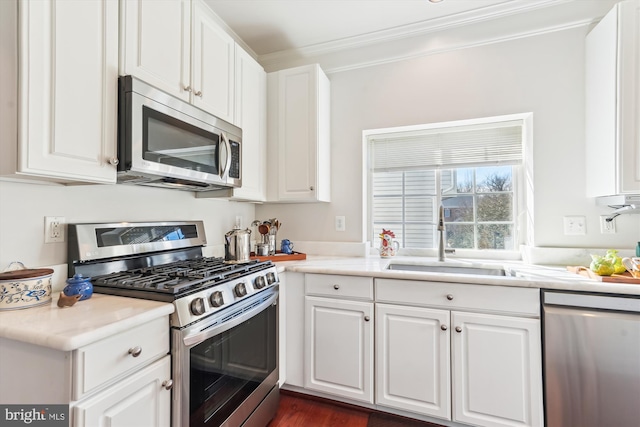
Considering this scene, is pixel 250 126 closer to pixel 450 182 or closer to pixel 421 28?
pixel 421 28

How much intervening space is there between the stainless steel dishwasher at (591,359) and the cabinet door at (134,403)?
1697 mm

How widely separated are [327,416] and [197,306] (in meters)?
1.19

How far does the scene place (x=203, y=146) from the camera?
1.67 meters

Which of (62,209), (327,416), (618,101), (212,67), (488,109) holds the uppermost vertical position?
(212,67)

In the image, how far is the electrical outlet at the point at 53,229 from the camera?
130 cm

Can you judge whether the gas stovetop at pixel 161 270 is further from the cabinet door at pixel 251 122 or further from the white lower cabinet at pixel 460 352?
the white lower cabinet at pixel 460 352

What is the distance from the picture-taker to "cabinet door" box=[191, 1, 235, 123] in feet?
5.55

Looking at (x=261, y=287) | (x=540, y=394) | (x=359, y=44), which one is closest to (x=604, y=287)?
(x=540, y=394)

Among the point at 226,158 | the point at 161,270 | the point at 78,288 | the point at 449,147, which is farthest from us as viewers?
the point at 449,147

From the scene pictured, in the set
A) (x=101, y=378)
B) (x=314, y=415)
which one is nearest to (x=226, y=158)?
(x=101, y=378)

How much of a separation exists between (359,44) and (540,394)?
2530mm

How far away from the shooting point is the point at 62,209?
1.36 m

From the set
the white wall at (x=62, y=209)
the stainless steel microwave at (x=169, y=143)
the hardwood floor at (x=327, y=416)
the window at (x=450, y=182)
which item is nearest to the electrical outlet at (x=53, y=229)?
the white wall at (x=62, y=209)

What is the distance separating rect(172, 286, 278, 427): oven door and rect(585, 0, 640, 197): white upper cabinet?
196 centimetres
